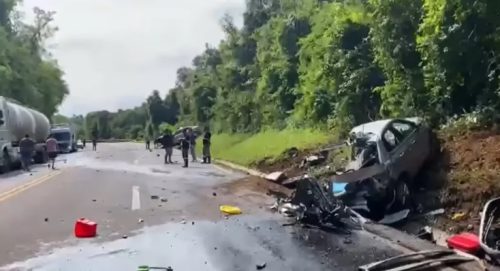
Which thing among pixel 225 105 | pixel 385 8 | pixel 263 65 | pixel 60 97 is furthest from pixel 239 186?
pixel 60 97

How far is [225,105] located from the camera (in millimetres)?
64250

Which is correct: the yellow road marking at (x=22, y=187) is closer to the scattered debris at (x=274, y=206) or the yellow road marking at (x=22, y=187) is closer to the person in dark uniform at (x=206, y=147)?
the scattered debris at (x=274, y=206)

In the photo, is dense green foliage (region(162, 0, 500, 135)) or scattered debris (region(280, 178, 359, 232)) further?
dense green foliage (region(162, 0, 500, 135))

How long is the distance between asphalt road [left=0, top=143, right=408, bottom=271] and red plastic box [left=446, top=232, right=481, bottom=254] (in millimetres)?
800

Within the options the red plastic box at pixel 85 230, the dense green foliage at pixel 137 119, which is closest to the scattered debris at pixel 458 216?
the red plastic box at pixel 85 230

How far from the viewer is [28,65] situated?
72.4 m

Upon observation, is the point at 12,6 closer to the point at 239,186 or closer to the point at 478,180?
the point at 239,186

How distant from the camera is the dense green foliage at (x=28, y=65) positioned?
64812 mm

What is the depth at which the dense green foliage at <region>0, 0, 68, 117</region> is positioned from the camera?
2552 inches

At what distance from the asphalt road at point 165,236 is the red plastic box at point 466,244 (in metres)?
0.80

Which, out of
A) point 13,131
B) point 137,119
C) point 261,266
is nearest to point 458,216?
A: point 261,266

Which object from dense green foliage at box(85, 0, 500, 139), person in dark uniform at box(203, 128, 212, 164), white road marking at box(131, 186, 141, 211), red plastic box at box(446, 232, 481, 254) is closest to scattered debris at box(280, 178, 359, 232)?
red plastic box at box(446, 232, 481, 254)

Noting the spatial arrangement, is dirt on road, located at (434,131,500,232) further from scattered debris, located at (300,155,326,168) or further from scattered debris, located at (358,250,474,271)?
scattered debris, located at (300,155,326,168)

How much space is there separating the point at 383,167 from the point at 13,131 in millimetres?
25902
